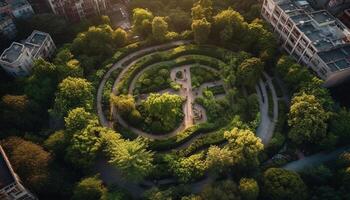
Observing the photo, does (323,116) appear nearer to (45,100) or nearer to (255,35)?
(255,35)

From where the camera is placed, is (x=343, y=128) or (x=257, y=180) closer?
(x=257, y=180)

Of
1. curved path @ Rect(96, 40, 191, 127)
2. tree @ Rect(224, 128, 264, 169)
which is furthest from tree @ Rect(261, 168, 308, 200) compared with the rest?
curved path @ Rect(96, 40, 191, 127)

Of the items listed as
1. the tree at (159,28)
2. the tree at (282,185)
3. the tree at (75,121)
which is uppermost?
the tree at (159,28)

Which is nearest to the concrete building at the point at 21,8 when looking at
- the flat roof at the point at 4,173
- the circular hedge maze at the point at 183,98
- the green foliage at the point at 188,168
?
the circular hedge maze at the point at 183,98

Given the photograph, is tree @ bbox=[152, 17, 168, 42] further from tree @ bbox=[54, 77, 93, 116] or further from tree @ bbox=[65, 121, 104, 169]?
tree @ bbox=[65, 121, 104, 169]

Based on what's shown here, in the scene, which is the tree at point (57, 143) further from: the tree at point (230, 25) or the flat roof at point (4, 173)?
the tree at point (230, 25)

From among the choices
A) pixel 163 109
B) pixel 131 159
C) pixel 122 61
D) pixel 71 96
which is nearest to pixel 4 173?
pixel 71 96

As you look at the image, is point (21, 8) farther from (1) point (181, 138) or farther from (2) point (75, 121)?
(1) point (181, 138)

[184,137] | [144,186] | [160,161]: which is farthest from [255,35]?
[144,186]
